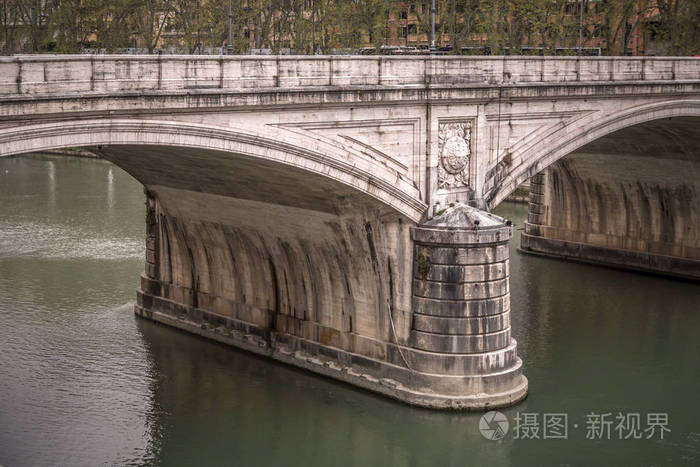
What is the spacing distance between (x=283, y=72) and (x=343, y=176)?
2128 millimetres

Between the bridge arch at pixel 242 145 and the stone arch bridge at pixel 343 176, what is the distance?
3 cm

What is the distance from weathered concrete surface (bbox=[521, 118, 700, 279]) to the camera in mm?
29484

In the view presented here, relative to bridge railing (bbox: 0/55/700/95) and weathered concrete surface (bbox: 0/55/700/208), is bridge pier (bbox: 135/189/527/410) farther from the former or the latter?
bridge railing (bbox: 0/55/700/95)

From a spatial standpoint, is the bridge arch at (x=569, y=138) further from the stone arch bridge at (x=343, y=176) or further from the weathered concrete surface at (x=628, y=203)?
the weathered concrete surface at (x=628, y=203)

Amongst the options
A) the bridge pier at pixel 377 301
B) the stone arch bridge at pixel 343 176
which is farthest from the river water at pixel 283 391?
the stone arch bridge at pixel 343 176

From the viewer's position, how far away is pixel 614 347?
23.5 meters

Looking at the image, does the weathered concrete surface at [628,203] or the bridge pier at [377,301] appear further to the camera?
the weathered concrete surface at [628,203]

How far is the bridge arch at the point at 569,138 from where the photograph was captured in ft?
69.8

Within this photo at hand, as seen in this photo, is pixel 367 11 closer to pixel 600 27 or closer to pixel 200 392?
pixel 600 27

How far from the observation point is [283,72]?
17.4 m

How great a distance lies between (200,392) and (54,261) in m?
10.8

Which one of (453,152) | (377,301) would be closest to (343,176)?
(453,152)

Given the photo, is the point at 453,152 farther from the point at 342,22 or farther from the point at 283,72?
the point at 342,22

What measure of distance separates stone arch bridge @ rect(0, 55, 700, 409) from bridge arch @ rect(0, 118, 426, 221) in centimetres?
3
